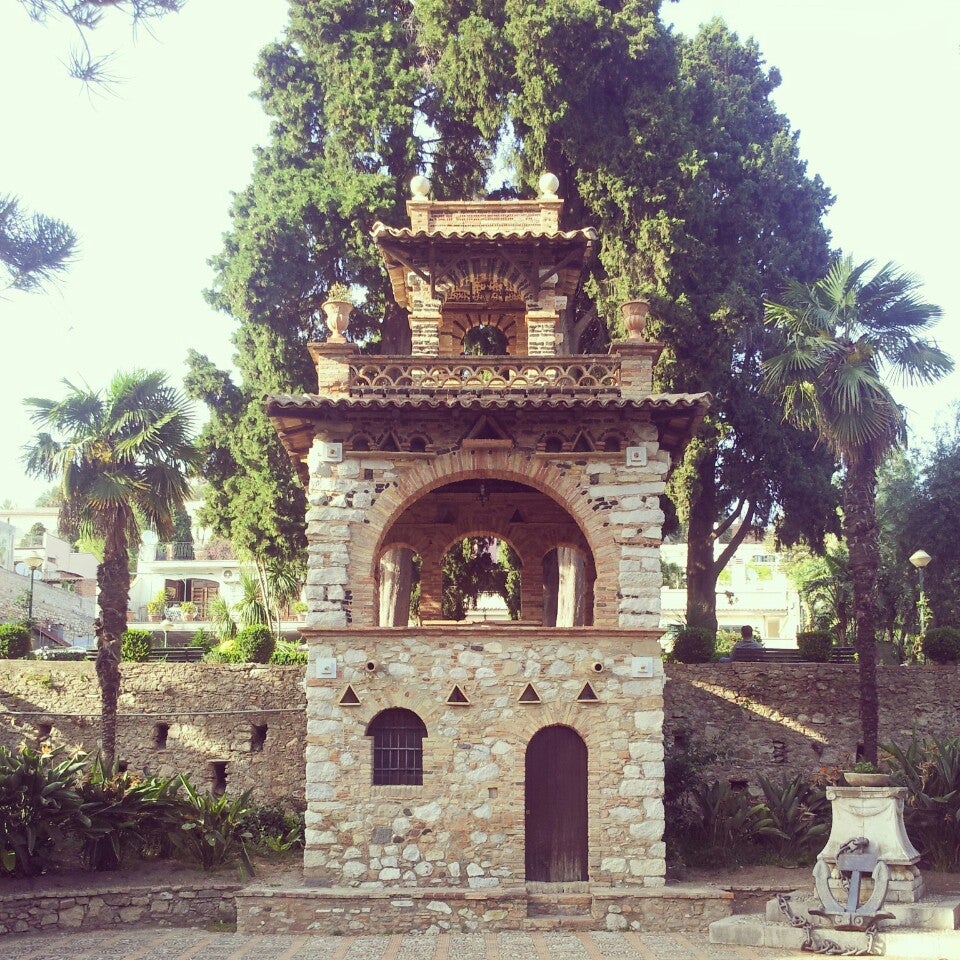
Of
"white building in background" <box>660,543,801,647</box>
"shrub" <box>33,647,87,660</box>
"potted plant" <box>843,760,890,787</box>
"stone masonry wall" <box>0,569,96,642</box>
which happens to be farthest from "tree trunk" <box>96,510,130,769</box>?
"white building in background" <box>660,543,801,647</box>

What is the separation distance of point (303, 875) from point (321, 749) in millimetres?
1652

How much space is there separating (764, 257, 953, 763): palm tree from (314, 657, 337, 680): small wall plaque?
7.93 metres

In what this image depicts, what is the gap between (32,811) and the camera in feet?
49.6

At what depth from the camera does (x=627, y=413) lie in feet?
48.1

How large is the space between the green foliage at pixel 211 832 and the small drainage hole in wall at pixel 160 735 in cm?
334

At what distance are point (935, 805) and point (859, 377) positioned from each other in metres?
6.21

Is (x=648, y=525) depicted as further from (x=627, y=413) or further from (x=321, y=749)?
(x=321, y=749)

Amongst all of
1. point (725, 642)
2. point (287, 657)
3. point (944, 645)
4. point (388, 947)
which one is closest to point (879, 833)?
point (388, 947)

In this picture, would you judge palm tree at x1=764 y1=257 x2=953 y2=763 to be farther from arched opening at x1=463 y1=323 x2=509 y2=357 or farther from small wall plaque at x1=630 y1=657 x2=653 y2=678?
arched opening at x1=463 y1=323 x2=509 y2=357

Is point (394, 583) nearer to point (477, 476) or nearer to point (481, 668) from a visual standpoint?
point (477, 476)

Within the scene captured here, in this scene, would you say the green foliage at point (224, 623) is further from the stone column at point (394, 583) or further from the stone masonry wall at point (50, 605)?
the stone masonry wall at point (50, 605)

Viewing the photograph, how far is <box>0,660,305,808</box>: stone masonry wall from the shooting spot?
19.1m

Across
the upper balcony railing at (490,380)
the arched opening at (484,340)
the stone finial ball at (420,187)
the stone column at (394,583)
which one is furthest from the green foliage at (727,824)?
the arched opening at (484,340)

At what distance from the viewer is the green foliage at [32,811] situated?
48.7 feet
